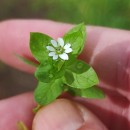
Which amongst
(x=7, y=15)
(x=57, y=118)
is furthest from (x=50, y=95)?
(x=7, y=15)

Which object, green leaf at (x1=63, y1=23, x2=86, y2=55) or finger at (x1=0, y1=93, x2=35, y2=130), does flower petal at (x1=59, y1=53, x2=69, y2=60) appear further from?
finger at (x1=0, y1=93, x2=35, y2=130)

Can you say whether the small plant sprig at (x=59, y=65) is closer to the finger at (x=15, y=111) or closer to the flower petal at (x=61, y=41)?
the flower petal at (x=61, y=41)

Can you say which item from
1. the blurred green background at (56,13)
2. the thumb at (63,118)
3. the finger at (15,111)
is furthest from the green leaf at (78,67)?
the blurred green background at (56,13)

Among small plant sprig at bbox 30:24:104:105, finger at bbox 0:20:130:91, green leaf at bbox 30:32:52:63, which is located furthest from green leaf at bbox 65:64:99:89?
finger at bbox 0:20:130:91

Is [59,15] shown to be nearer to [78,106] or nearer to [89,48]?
[89,48]

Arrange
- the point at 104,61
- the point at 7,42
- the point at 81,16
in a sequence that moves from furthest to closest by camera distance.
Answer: the point at 81,16
the point at 7,42
the point at 104,61

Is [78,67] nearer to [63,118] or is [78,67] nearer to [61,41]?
[61,41]
